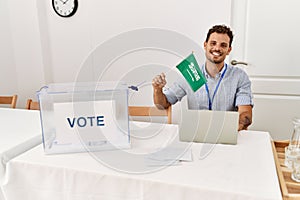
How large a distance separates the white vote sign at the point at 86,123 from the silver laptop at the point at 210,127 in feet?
0.92

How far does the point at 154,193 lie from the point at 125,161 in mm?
168

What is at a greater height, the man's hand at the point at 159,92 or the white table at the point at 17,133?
the man's hand at the point at 159,92

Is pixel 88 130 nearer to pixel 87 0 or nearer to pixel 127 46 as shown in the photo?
pixel 127 46

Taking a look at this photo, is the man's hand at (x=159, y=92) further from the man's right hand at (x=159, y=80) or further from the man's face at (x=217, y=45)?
the man's face at (x=217, y=45)

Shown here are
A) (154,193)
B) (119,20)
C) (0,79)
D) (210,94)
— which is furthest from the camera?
(0,79)

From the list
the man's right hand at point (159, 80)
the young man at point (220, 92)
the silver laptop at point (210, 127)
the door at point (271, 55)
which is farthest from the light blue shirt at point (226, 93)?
the door at point (271, 55)

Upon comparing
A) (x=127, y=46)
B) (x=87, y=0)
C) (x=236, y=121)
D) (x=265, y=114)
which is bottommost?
(x=265, y=114)

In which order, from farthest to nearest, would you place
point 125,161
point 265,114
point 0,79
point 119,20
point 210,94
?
point 0,79 < point 119,20 < point 265,114 < point 210,94 < point 125,161

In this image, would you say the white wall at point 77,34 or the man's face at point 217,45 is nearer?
the man's face at point 217,45

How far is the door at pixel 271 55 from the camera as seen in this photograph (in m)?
2.09

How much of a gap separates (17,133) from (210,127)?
87 cm

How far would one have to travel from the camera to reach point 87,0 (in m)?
2.48

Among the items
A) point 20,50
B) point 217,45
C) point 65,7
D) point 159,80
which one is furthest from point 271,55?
point 20,50

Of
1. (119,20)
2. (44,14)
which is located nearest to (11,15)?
(44,14)
